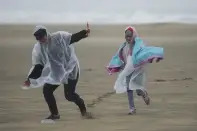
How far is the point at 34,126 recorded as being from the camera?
1005cm

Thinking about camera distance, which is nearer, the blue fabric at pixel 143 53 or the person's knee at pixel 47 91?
the person's knee at pixel 47 91

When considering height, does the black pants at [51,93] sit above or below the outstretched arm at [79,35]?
below

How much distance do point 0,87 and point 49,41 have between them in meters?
6.28

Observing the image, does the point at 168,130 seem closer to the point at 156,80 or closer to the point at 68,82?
the point at 68,82

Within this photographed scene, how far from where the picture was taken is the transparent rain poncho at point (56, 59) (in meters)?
10.4

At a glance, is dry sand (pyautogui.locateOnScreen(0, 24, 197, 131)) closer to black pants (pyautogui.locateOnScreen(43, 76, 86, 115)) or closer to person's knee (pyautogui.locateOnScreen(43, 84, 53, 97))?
black pants (pyautogui.locateOnScreen(43, 76, 86, 115))

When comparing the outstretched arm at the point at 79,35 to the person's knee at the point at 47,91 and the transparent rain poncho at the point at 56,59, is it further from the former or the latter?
the person's knee at the point at 47,91

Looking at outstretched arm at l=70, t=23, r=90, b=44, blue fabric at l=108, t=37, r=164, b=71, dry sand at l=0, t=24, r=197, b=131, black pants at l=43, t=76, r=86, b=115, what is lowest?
dry sand at l=0, t=24, r=197, b=131

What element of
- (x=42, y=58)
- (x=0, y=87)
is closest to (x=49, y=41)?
(x=42, y=58)

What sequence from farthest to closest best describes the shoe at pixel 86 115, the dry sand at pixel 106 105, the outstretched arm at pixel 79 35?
1. the shoe at pixel 86 115
2. the outstretched arm at pixel 79 35
3. the dry sand at pixel 106 105

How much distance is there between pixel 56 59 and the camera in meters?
10.4

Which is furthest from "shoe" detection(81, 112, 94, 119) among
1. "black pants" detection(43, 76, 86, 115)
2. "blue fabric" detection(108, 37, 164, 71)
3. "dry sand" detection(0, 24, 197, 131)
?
"blue fabric" detection(108, 37, 164, 71)

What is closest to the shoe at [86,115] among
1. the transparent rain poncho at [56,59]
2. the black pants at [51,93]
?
the black pants at [51,93]

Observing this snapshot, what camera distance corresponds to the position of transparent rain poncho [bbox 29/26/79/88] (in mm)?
10352
